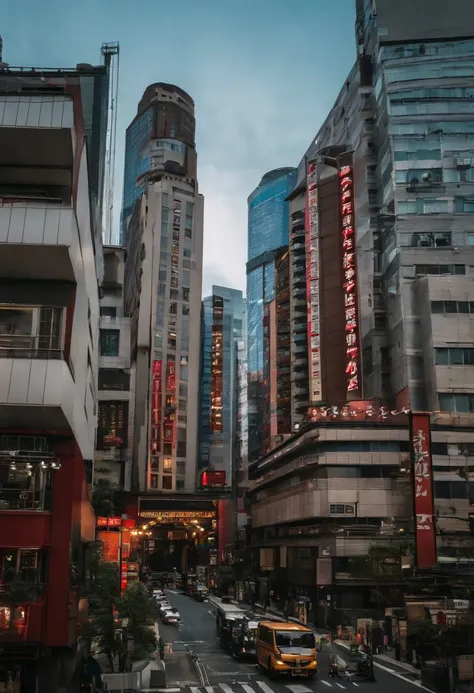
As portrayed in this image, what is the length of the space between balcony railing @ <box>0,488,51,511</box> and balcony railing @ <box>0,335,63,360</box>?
405 cm

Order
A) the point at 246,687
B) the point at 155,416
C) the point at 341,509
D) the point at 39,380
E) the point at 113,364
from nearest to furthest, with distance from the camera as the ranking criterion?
1. the point at 39,380
2. the point at 246,687
3. the point at 341,509
4. the point at 113,364
5. the point at 155,416

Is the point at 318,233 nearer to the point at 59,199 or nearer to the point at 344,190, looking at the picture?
the point at 344,190

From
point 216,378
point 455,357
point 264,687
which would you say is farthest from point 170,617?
point 216,378

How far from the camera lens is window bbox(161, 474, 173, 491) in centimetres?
12339

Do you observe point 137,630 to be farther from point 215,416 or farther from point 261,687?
point 215,416

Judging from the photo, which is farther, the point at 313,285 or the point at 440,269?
the point at 313,285

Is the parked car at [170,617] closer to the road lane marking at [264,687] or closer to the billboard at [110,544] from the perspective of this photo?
the billboard at [110,544]

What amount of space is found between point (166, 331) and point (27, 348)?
10794 centimetres

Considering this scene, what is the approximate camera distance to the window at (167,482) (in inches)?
4858

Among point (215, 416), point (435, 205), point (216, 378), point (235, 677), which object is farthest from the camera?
point (216, 378)

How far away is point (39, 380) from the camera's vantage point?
21.5 m

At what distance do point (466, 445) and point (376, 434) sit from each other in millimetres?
8116

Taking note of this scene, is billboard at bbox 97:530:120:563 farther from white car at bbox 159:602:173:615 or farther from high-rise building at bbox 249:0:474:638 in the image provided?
high-rise building at bbox 249:0:474:638

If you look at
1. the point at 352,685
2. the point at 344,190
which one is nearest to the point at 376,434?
the point at 344,190
